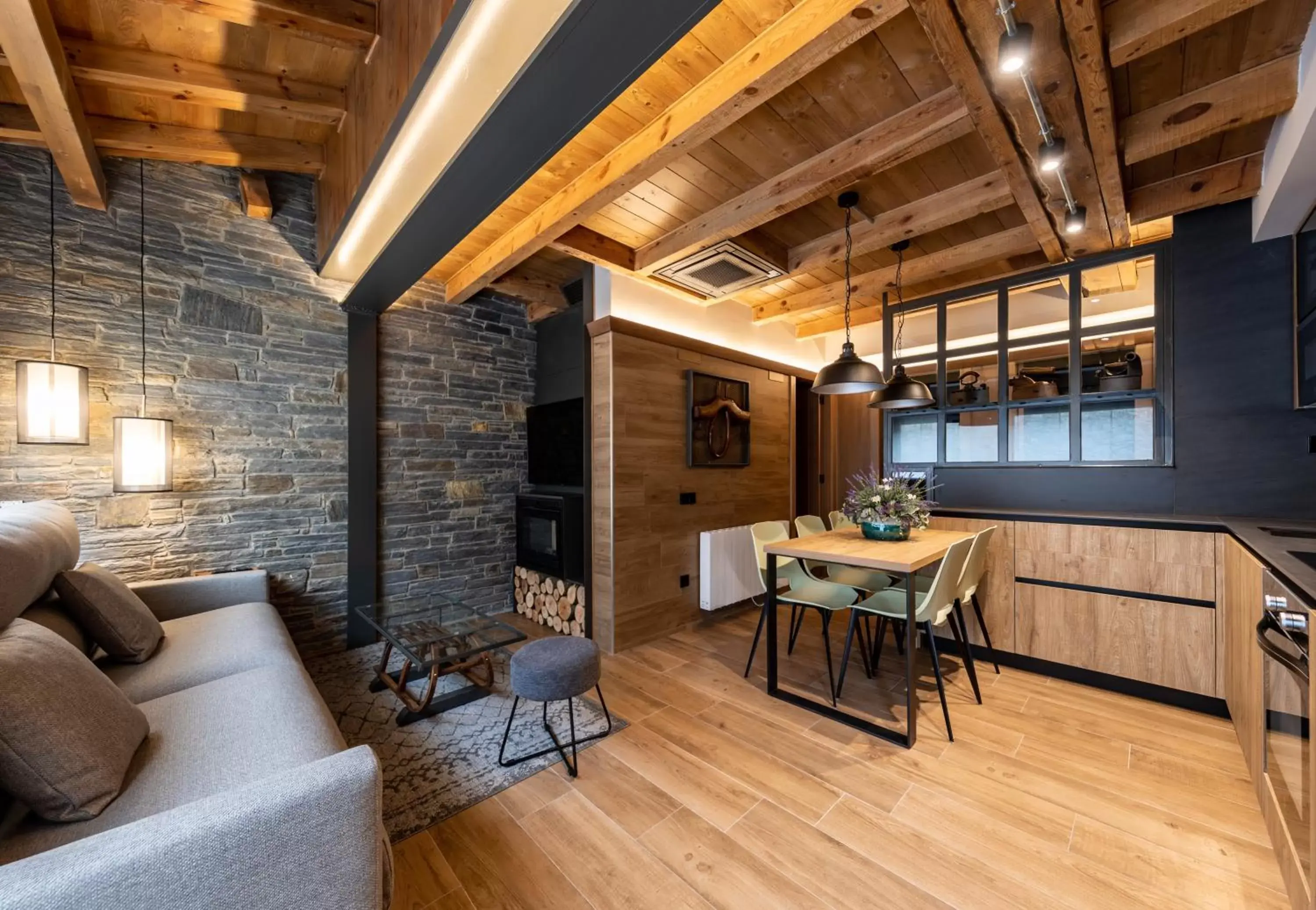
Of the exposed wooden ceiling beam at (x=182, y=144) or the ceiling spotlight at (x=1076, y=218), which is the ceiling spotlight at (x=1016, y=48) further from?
the exposed wooden ceiling beam at (x=182, y=144)

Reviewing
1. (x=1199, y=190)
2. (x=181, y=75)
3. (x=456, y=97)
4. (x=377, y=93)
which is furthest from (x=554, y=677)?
(x=1199, y=190)

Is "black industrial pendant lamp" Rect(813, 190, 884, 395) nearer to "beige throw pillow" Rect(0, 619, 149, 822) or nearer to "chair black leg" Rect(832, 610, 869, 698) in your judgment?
"chair black leg" Rect(832, 610, 869, 698)

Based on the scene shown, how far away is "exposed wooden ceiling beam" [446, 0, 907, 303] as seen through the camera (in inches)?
57.2

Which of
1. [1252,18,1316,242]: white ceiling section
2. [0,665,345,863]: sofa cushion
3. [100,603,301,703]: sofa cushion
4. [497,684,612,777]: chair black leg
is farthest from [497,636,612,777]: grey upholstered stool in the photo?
[1252,18,1316,242]: white ceiling section

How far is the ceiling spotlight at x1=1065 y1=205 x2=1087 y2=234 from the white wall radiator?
277cm

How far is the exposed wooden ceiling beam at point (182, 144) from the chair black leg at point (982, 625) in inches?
191

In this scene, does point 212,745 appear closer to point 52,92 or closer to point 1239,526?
point 52,92

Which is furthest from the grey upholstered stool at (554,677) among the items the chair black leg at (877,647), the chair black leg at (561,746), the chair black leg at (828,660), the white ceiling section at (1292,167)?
the white ceiling section at (1292,167)

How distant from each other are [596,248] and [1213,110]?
2.97 meters

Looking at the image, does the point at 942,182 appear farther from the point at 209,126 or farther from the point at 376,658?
the point at 376,658

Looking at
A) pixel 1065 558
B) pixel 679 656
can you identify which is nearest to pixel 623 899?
pixel 679 656

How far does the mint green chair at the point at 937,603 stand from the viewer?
229 centimetres

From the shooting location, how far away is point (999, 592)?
121 inches

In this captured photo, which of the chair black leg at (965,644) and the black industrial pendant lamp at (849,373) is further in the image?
the black industrial pendant lamp at (849,373)
